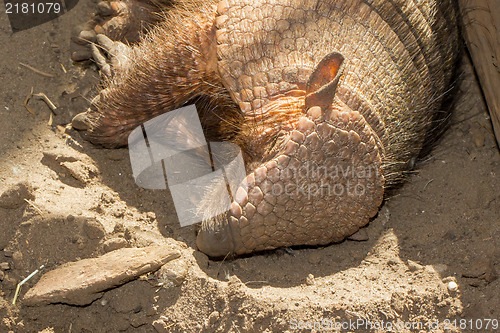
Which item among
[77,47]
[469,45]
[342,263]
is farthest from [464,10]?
[77,47]

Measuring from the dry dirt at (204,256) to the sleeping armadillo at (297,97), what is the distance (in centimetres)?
28

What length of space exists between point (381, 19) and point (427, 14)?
1.79 feet

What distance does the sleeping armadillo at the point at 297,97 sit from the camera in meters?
2.84

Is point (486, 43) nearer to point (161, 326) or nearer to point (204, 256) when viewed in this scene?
point (204, 256)

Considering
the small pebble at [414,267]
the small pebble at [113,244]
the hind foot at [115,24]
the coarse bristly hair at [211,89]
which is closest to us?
the small pebble at [113,244]

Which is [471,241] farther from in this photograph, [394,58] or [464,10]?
[464,10]

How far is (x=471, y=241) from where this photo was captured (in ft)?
11.9

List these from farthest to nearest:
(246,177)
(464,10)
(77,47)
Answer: (77,47)
(464,10)
(246,177)

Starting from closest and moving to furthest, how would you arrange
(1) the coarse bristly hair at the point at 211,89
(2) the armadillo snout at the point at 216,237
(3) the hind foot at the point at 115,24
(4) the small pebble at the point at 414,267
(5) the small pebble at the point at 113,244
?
(2) the armadillo snout at the point at 216,237
(5) the small pebble at the point at 113,244
(1) the coarse bristly hair at the point at 211,89
(4) the small pebble at the point at 414,267
(3) the hind foot at the point at 115,24

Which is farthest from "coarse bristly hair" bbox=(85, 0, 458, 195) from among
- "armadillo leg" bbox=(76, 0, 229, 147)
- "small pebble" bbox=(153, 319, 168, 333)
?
"small pebble" bbox=(153, 319, 168, 333)

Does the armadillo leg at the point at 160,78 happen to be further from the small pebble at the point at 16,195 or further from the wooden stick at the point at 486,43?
the wooden stick at the point at 486,43

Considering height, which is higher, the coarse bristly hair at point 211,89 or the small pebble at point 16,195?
the coarse bristly hair at point 211,89

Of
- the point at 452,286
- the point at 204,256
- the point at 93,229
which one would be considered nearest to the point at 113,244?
the point at 93,229

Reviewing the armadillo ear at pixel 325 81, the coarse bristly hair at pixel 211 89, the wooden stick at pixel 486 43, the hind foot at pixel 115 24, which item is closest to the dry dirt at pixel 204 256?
the hind foot at pixel 115 24
